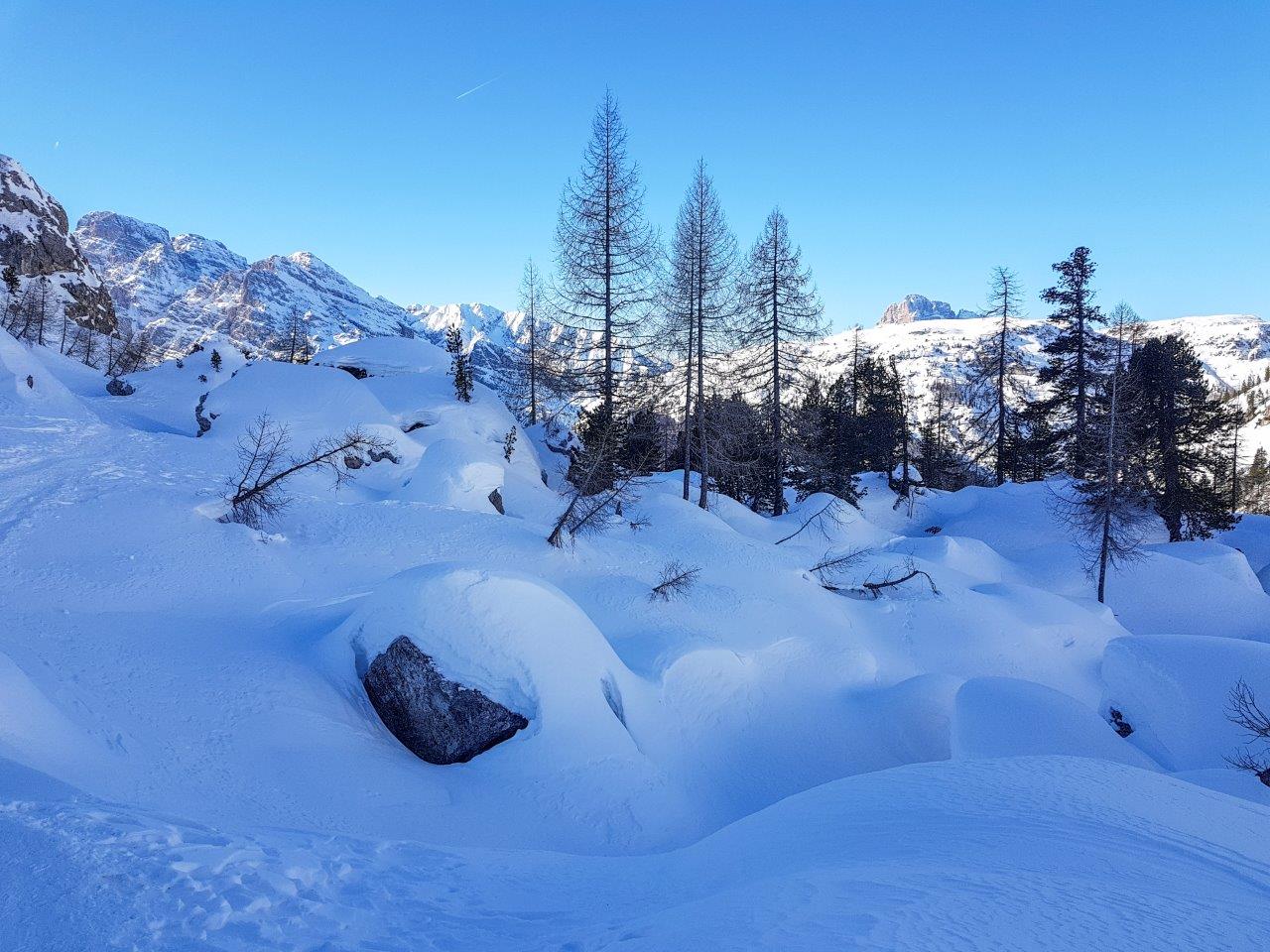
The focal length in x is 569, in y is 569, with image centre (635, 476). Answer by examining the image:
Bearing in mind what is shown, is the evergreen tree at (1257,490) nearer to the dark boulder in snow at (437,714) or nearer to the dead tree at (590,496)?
the dead tree at (590,496)

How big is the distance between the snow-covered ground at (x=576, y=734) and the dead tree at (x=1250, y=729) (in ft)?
1.22

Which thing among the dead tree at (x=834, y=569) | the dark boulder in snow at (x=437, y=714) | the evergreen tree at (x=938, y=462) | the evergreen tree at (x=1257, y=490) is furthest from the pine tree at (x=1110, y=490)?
the evergreen tree at (x=1257, y=490)

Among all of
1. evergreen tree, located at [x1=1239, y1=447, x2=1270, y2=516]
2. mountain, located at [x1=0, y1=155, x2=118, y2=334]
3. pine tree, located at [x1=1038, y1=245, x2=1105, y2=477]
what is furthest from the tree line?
mountain, located at [x1=0, y1=155, x2=118, y2=334]

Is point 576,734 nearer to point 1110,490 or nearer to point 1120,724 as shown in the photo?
point 1120,724

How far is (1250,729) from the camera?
31.3ft

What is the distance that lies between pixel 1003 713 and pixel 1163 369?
23.1m

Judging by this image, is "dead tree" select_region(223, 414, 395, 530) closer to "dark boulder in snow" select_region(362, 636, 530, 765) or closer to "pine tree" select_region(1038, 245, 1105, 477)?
"dark boulder in snow" select_region(362, 636, 530, 765)

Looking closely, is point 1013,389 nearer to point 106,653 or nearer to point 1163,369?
point 1163,369

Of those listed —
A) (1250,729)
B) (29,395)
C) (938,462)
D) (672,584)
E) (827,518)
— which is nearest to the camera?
(1250,729)

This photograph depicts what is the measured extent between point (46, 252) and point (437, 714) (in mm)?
85977

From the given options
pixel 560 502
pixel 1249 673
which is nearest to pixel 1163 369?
pixel 1249 673

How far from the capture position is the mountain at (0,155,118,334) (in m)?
57.9

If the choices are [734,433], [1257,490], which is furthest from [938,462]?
[1257,490]

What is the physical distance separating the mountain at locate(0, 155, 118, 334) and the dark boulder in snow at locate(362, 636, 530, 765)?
71877 mm
